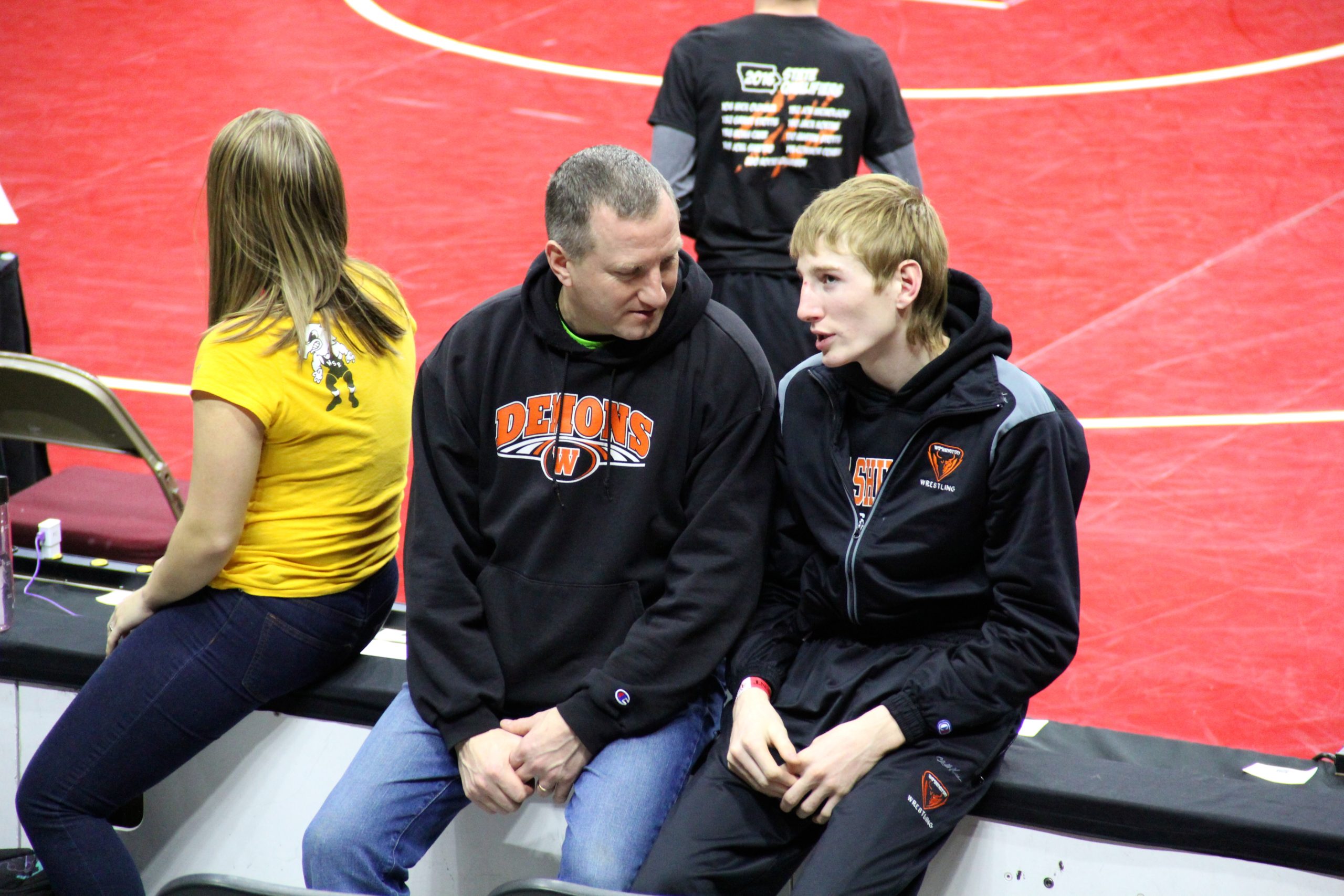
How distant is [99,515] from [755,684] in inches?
77.2

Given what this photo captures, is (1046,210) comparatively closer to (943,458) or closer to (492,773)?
(943,458)

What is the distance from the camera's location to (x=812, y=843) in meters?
2.28

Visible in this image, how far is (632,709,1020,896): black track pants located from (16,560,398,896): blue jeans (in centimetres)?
85

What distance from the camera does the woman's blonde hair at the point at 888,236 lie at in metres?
2.34

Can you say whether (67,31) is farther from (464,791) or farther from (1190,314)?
(464,791)

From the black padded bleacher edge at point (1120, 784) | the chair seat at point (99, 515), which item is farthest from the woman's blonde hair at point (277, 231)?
the chair seat at point (99, 515)

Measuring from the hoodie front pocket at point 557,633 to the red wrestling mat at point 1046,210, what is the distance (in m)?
1.70

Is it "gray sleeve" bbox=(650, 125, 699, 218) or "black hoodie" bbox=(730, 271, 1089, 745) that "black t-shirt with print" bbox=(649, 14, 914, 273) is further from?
"black hoodie" bbox=(730, 271, 1089, 745)

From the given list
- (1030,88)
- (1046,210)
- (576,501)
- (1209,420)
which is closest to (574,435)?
(576,501)

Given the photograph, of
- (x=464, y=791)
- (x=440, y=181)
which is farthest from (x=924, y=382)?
(x=440, y=181)

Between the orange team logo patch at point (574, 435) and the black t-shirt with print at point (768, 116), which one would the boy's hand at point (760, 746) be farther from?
the black t-shirt with print at point (768, 116)

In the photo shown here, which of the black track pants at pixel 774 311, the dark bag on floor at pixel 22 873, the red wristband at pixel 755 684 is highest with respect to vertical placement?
the black track pants at pixel 774 311

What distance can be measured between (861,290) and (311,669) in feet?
4.35

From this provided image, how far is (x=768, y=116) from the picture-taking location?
371 cm
